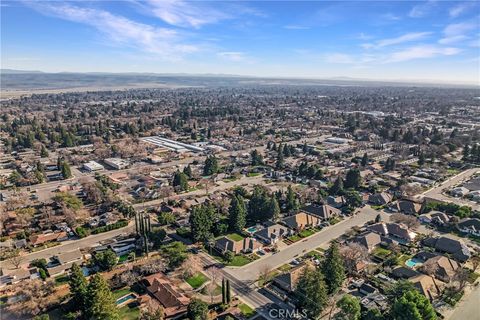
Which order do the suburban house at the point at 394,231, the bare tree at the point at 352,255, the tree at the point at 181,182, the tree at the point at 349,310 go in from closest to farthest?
the tree at the point at 349,310 < the bare tree at the point at 352,255 < the suburban house at the point at 394,231 < the tree at the point at 181,182

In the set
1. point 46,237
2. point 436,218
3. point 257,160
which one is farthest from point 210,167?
point 436,218

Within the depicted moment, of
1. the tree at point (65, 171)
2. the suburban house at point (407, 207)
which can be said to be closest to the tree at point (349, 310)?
the suburban house at point (407, 207)

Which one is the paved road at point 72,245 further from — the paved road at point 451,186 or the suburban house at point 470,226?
the paved road at point 451,186

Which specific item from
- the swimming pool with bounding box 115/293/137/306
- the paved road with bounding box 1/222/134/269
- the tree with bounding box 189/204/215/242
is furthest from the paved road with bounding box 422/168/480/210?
the swimming pool with bounding box 115/293/137/306

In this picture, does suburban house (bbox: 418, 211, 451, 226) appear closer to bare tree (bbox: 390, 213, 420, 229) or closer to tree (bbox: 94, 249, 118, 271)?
bare tree (bbox: 390, 213, 420, 229)

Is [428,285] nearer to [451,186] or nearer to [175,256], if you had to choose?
[175,256]

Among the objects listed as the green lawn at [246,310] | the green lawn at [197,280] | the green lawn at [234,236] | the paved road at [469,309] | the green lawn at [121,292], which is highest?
the paved road at [469,309]

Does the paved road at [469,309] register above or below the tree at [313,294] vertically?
below
